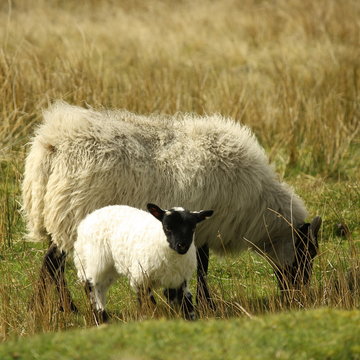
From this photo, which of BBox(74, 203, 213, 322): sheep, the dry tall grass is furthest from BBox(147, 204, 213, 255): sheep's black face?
the dry tall grass

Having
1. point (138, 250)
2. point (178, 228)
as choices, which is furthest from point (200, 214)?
point (138, 250)

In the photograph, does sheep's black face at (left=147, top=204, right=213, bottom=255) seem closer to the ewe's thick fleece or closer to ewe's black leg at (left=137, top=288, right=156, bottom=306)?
ewe's black leg at (left=137, top=288, right=156, bottom=306)

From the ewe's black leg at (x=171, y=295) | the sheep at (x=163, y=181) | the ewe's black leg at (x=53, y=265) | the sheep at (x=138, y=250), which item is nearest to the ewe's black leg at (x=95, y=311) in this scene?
the sheep at (x=138, y=250)

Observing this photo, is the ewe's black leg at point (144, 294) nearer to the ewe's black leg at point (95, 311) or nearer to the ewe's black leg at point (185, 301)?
the ewe's black leg at point (185, 301)

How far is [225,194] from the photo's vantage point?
770 centimetres

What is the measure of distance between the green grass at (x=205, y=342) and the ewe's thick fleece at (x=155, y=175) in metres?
2.37

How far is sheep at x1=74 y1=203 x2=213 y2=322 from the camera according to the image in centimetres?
595

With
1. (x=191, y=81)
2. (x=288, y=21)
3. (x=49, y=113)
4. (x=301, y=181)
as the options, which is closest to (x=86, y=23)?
(x=288, y=21)

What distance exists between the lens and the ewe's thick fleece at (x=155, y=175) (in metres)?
7.25

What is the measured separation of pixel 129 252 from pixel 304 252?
2201 millimetres

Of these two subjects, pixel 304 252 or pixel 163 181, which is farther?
pixel 304 252

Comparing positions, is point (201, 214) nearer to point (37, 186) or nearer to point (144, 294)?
point (144, 294)

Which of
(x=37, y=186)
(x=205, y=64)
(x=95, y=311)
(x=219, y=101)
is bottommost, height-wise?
(x=95, y=311)

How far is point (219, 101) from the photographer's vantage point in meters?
12.3
